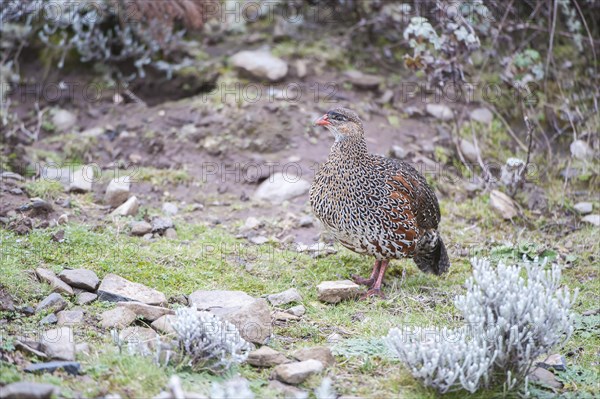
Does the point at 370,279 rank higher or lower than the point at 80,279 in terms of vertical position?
lower

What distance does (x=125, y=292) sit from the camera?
4672mm

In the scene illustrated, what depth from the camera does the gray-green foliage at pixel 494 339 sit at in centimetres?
380

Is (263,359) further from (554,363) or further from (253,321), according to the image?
(554,363)

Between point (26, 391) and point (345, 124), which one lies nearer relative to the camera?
point (26, 391)

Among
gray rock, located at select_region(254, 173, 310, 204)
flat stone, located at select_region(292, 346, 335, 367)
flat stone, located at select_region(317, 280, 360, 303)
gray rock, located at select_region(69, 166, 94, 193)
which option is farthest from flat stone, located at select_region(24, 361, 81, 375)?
gray rock, located at select_region(254, 173, 310, 204)

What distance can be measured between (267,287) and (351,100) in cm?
327

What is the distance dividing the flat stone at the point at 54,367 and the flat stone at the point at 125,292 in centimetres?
97

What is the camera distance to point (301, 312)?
491cm

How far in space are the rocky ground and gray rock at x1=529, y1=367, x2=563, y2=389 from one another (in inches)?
0.9

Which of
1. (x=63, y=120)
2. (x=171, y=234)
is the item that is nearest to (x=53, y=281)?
(x=171, y=234)

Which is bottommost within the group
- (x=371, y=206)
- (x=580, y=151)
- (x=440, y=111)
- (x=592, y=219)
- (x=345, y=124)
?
(x=592, y=219)

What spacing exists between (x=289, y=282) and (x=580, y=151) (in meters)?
3.76

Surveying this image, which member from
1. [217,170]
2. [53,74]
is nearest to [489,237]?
[217,170]

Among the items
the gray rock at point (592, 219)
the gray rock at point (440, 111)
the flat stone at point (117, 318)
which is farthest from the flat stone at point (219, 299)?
the gray rock at point (440, 111)
